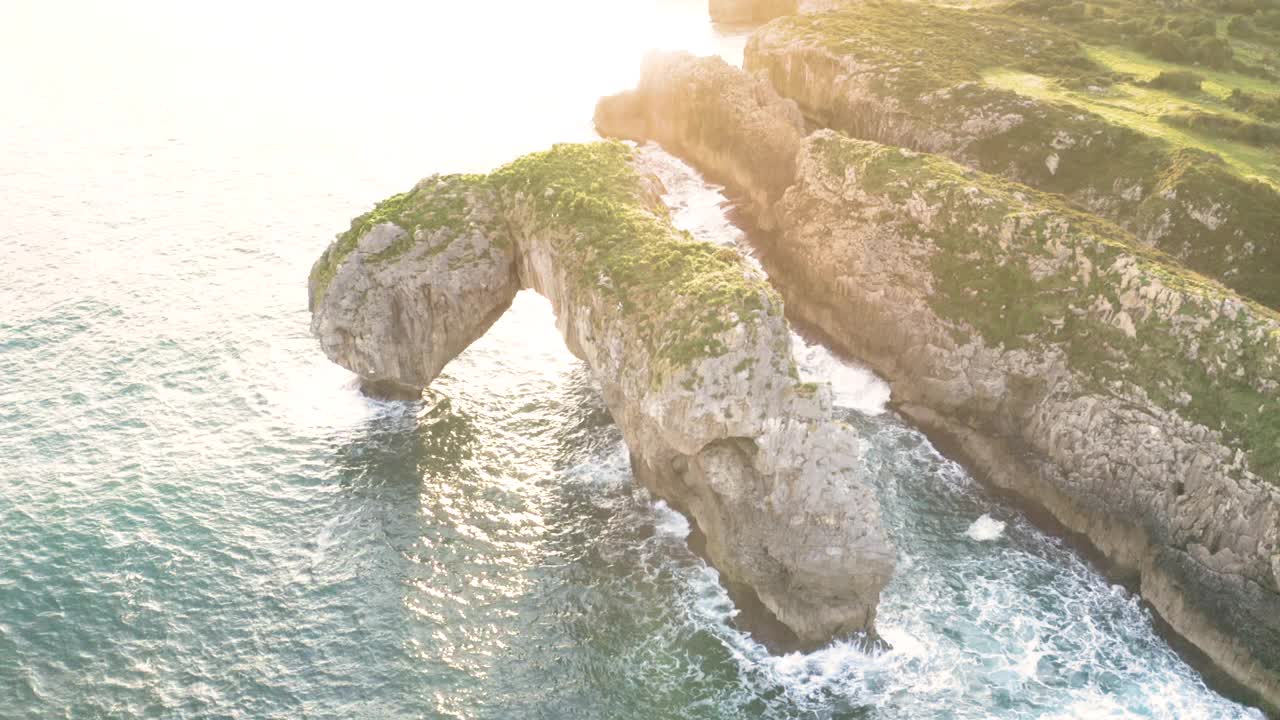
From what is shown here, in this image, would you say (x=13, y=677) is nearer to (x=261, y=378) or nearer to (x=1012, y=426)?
(x=261, y=378)

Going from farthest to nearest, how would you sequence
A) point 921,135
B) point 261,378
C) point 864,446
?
point 921,135 < point 261,378 < point 864,446

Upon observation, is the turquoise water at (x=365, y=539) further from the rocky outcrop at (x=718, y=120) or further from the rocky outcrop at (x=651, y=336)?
the rocky outcrop at (x=718, y=120)

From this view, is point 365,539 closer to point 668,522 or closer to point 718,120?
point 668,522

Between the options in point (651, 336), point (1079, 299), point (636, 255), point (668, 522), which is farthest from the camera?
point (1079, 299)

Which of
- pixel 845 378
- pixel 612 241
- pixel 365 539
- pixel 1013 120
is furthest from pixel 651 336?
pixel 1013 120

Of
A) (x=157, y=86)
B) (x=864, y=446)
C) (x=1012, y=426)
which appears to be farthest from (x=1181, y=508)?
(x=157, y=86)

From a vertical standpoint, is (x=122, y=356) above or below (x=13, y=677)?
above

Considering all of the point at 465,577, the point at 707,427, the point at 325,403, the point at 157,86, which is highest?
the point at 157,86
